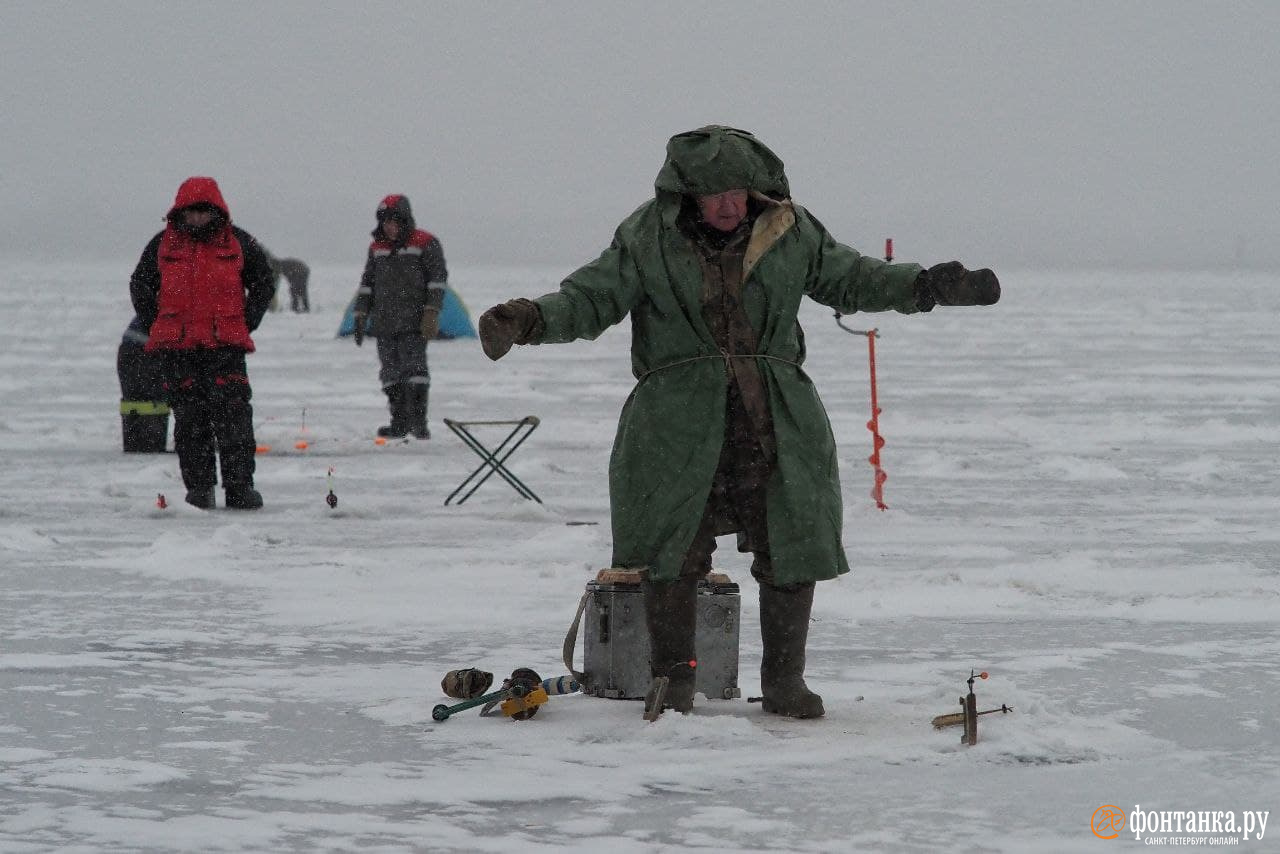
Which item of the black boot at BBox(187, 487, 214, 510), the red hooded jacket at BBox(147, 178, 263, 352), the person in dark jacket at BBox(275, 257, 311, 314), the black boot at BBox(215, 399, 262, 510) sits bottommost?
the black boot at BBox(187, 487, 214, 510)

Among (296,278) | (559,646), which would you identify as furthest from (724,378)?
(296,278)

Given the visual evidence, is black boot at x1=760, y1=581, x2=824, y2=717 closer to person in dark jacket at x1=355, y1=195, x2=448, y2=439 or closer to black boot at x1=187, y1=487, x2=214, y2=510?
black boot at x1=187, y1=487, x2=214, y2=510

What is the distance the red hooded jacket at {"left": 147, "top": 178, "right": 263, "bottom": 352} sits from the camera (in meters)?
9.00

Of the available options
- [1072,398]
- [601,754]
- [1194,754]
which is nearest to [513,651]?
[601,754]

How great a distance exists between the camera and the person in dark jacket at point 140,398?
1207 cm

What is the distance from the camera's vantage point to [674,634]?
479cm

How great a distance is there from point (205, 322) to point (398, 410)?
4089 mm

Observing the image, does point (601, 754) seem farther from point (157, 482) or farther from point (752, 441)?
point (157, 482)

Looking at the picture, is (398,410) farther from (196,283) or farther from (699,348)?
(699,348)

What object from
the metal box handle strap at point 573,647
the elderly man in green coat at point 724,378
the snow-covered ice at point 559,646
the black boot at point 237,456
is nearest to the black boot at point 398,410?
the snow-covered ice at point 559,646

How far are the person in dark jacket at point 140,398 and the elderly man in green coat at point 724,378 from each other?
26.1ft

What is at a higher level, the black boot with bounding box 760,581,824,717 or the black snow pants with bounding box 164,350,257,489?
the black snow pants with bounding box 164,350,257,489

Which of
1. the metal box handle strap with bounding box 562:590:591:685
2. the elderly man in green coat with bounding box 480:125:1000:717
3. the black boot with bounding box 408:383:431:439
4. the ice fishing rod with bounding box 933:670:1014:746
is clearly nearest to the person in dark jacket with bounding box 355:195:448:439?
the black boot with bounding box 408:383:431:439

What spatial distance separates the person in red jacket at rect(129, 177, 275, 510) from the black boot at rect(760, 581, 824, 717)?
5036mm
